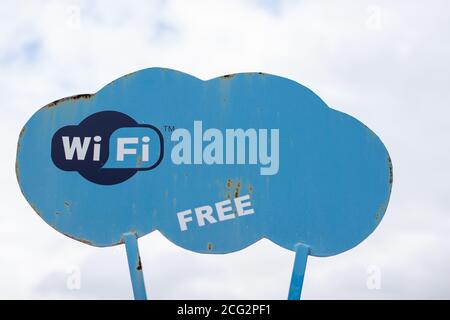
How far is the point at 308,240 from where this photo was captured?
23.7 ft

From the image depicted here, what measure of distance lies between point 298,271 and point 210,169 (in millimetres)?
1237

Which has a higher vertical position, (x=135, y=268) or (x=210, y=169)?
(x=210, y=169)

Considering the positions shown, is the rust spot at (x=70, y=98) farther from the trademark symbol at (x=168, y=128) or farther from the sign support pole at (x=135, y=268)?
the sign support pole at (x=135, y=268)

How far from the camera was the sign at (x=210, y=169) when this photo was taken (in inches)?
285

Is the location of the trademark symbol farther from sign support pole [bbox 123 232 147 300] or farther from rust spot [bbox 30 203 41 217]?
rust spot [bbox 30 203 41 217]

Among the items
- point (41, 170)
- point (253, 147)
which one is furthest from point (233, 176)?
point (41, 170)

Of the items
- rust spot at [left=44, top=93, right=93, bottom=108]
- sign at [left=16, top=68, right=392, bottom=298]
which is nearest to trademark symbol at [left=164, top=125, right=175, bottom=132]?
sign at [left=16, top=68, right=392, bottom=298]

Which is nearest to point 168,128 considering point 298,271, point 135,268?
point 135,268

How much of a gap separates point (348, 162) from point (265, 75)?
3.68 feet

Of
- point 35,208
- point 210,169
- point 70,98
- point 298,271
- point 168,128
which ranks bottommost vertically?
point 298,271

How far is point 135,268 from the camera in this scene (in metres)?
7.17

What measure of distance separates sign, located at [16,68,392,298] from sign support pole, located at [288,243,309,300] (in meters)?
Answer: 0.01

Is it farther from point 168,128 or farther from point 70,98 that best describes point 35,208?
point 168,128

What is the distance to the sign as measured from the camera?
725cm
